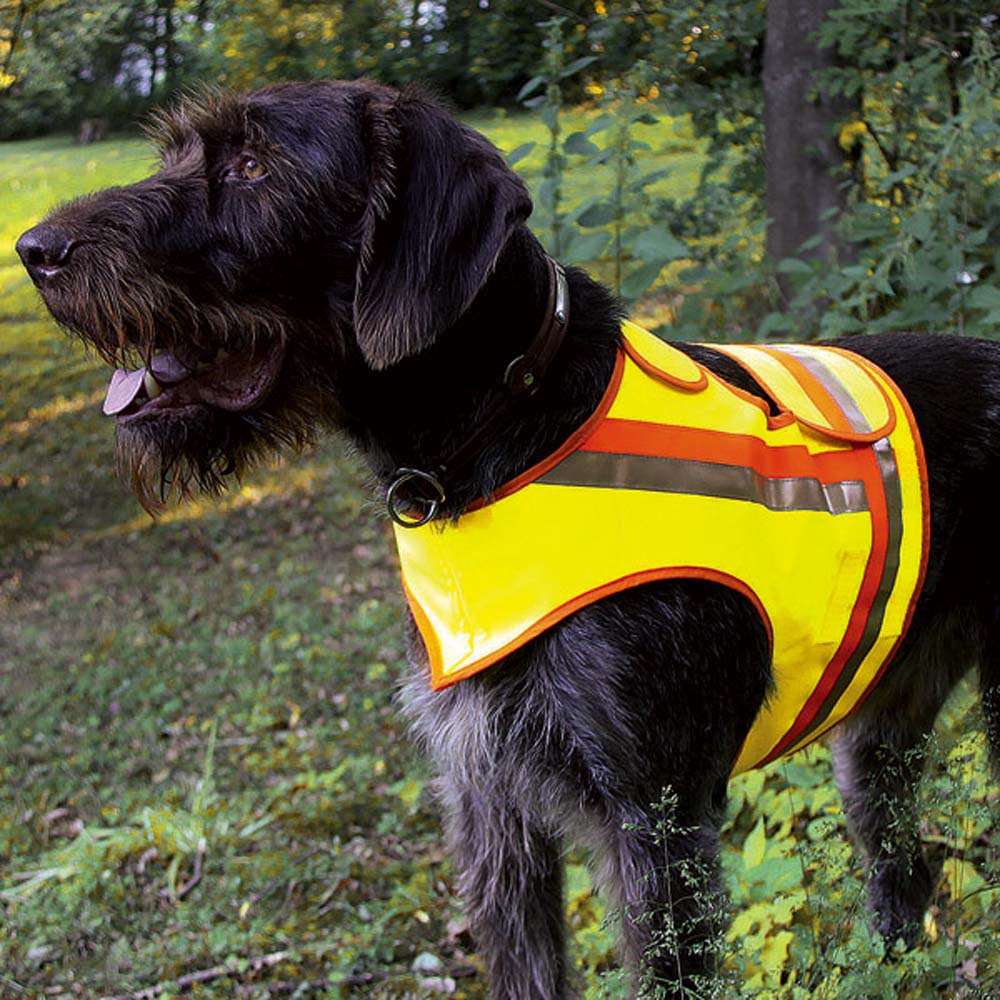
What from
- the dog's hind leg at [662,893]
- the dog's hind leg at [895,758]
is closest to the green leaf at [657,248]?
the dog's hind leg at [895,758]

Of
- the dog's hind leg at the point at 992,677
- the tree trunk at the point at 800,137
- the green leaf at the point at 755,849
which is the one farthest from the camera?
the tree trunk at the point at 800,137

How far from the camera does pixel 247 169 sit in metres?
2.33

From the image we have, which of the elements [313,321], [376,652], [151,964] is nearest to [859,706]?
[313,321]

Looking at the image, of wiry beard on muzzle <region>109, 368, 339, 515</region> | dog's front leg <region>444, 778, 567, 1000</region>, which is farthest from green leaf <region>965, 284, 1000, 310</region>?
wiry beard on muzzle <region>109, 368, 339, 515</region>

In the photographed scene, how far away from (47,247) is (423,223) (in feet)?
2.38

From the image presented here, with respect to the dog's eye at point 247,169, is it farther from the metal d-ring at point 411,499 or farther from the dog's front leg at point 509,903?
the dog's front leg at point 509,903

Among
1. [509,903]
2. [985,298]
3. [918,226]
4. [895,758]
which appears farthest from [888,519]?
[918,226]

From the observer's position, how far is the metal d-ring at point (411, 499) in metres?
2.27

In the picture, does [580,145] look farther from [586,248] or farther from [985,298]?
[985,298]

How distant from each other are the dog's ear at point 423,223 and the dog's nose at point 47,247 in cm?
57

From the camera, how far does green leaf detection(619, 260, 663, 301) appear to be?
4.64m

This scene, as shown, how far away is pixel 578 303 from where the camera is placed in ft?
7.77

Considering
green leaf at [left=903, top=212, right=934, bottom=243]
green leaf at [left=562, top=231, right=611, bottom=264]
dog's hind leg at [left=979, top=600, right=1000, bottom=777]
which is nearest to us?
dog's hind leg at [left=979, top=600, right=1000, bottom=777]

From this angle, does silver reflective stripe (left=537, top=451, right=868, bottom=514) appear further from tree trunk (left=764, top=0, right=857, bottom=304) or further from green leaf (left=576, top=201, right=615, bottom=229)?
tree trunk (left=764, top=0, right=857, bottom=304)
